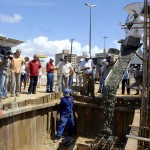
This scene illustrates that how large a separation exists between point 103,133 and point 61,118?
1.64 meters

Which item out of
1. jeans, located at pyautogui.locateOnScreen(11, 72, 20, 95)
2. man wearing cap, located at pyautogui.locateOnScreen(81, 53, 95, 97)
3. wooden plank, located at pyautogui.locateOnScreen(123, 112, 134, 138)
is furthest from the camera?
man wearing cap, located at pyautogui.locateOnScreen(81, 53, 95, 97)

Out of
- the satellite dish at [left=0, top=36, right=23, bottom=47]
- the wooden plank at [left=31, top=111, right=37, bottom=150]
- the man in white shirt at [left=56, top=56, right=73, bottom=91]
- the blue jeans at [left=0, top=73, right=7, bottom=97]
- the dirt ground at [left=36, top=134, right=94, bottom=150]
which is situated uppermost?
the satellite dish at [left=0, top=36, right=23, bottom=47]

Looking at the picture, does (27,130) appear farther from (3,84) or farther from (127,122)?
(127,122)

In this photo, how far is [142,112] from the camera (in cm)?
807

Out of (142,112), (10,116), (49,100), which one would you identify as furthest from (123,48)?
(10,116)

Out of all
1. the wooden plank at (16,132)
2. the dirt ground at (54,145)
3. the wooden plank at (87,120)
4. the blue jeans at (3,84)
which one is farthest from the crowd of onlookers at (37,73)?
the dirt ground at (54,145)

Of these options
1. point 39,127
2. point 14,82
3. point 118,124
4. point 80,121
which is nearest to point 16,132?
point 39,127

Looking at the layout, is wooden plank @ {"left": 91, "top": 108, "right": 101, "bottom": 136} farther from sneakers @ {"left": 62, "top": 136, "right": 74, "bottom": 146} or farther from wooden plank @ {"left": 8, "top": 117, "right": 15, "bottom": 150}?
wooden plank @ {"left": 8, "top": 117, "right": 15, "bottom": 150}

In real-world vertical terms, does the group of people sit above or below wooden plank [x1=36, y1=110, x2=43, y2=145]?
above

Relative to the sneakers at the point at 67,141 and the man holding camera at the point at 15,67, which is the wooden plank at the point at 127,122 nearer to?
the sneakers at the point at 67,141

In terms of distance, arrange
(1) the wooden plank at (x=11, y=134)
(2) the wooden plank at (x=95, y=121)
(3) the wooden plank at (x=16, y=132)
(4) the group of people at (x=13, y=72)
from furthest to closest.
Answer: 1. (2) the wooden plank at (x=95, y=121)
2. (4) the group of people at (x=13, y=72)
3. (3) the wooden plank at (x=16, y=132)
4. (1) the wooden plank at (x=11, y=134)

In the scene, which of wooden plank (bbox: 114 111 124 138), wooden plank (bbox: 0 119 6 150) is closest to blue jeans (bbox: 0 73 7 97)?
wooden plank (bbox: 0 119 6 150)

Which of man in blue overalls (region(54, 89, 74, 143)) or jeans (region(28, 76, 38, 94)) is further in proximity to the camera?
jeans (region(28, 76, 38, 94))

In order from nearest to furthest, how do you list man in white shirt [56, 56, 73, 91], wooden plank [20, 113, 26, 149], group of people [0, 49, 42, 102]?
wooden plank [20, 113, 26, 149], group of people [0, 49, 42, 102], man in white shirt [56, 56, 73, 91]
